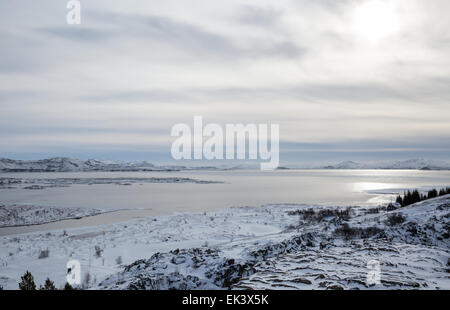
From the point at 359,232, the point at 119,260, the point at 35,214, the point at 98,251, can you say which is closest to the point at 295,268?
the point at 359,232

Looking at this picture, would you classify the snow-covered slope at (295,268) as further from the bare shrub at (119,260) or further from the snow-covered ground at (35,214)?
the snow-covered ground at (35,214)

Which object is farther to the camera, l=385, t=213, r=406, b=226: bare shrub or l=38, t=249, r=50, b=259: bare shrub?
l=385, t=213, r=406, b=226: bare shrub

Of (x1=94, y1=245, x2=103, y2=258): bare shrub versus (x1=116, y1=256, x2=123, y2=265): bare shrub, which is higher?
(x1=116, y1=256, x2=123, y2=265): bare shrub

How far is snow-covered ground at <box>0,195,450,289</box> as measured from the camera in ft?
19.3

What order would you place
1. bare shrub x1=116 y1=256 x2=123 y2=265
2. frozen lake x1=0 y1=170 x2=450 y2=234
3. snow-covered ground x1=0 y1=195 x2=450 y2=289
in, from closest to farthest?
1. snow-covered ground x1=0 y1=195 x2=450 y2=289
2. bare shrub x1=116 y1=256 x2=123 y2=265
3. frozen lake x1=0 y1=170 x2=450 y2=234

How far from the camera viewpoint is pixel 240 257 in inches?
310

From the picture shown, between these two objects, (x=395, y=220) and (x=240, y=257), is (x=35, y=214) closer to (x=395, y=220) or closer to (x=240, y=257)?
(x=240, y=257)

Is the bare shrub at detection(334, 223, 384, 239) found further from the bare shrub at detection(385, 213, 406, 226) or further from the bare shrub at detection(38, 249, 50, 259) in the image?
the bare shrub at detection(38, 249, 50, 259)

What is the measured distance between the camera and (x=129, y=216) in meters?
24.5

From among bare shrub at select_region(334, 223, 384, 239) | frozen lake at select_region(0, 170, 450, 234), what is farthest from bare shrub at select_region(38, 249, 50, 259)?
bare shrub at select_region(334, 223, 384, 239)

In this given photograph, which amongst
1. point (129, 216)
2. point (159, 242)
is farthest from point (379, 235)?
point (129, 216)

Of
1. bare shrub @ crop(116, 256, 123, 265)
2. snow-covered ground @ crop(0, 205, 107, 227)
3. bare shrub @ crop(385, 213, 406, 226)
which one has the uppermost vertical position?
bare shrub @ crop(385, 213, 406, 226)

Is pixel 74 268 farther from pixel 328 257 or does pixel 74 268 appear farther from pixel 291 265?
pixel 328 257
